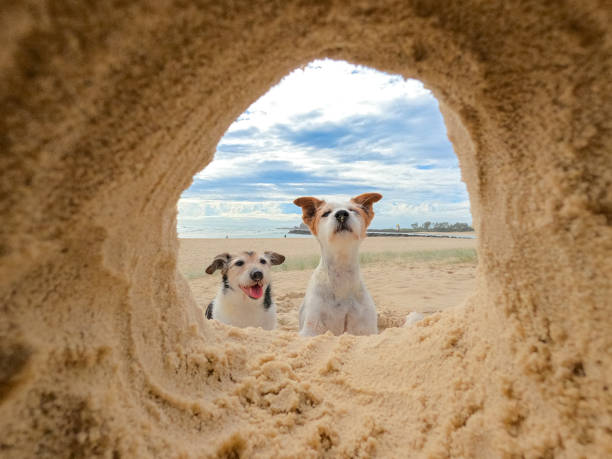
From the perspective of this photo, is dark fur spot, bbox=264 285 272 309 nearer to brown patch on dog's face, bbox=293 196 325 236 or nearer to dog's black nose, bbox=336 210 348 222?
brown patch on dog's face, bbox=293 196 325 236

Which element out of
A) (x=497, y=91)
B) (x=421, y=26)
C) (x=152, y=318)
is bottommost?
(x=152, y=318)

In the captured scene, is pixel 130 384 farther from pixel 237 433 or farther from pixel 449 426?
pixel 449 426

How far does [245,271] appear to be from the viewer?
495 centimetres

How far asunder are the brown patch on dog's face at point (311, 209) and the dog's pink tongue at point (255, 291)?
3.78 feet

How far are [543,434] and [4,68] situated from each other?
1.47m

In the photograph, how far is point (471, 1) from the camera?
2.62 feet

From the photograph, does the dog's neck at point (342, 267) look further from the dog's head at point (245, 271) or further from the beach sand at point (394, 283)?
the beach sand at point (394, 283)

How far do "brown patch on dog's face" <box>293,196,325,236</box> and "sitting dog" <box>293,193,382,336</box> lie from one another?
2 centimetres

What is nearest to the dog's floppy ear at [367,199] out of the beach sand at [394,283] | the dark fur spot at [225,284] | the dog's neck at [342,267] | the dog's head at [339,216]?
the dog's head at [339,216]

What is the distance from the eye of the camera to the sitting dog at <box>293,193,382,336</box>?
405 cm

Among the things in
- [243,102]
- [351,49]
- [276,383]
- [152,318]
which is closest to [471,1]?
[351,49]

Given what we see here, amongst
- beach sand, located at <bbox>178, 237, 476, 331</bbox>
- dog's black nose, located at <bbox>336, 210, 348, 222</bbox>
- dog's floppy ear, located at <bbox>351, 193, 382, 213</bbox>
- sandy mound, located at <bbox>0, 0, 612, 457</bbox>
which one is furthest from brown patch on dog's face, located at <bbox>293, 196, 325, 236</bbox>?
sandy mound, located at <bbox>0, 0, 612, 457</bbox>

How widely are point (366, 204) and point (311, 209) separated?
2.54ft

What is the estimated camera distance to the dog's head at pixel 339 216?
13.8 feet
